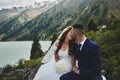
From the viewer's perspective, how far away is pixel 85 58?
665 centimetres

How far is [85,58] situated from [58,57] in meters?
0.90

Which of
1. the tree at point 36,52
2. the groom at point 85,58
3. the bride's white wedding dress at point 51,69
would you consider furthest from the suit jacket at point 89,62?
the tree at point 36,52

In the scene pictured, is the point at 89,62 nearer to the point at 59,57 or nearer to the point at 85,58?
the point at 85,58

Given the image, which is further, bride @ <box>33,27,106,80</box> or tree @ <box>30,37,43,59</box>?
tree @ <box>30,37,43,59</box>

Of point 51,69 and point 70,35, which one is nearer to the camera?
point 70,35

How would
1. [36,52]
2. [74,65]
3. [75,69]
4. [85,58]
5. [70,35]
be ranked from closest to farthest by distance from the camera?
[85,58] → [75,69] → [74,65] → [70,35] → [36,52]

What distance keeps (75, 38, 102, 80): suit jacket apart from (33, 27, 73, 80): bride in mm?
490

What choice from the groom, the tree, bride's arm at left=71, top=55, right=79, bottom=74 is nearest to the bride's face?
the groom

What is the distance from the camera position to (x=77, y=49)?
6863mm

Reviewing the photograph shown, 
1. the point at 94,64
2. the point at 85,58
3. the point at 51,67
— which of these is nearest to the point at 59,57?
the point at 51,67

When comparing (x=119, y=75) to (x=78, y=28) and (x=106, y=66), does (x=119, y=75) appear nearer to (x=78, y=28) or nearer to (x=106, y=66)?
(x=106, y=66)

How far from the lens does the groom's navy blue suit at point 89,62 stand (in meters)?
6.52

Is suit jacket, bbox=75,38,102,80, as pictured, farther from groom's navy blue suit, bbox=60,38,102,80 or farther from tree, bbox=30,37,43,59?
tree, bbox=30,37,43,59

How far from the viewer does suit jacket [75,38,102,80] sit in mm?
6516
